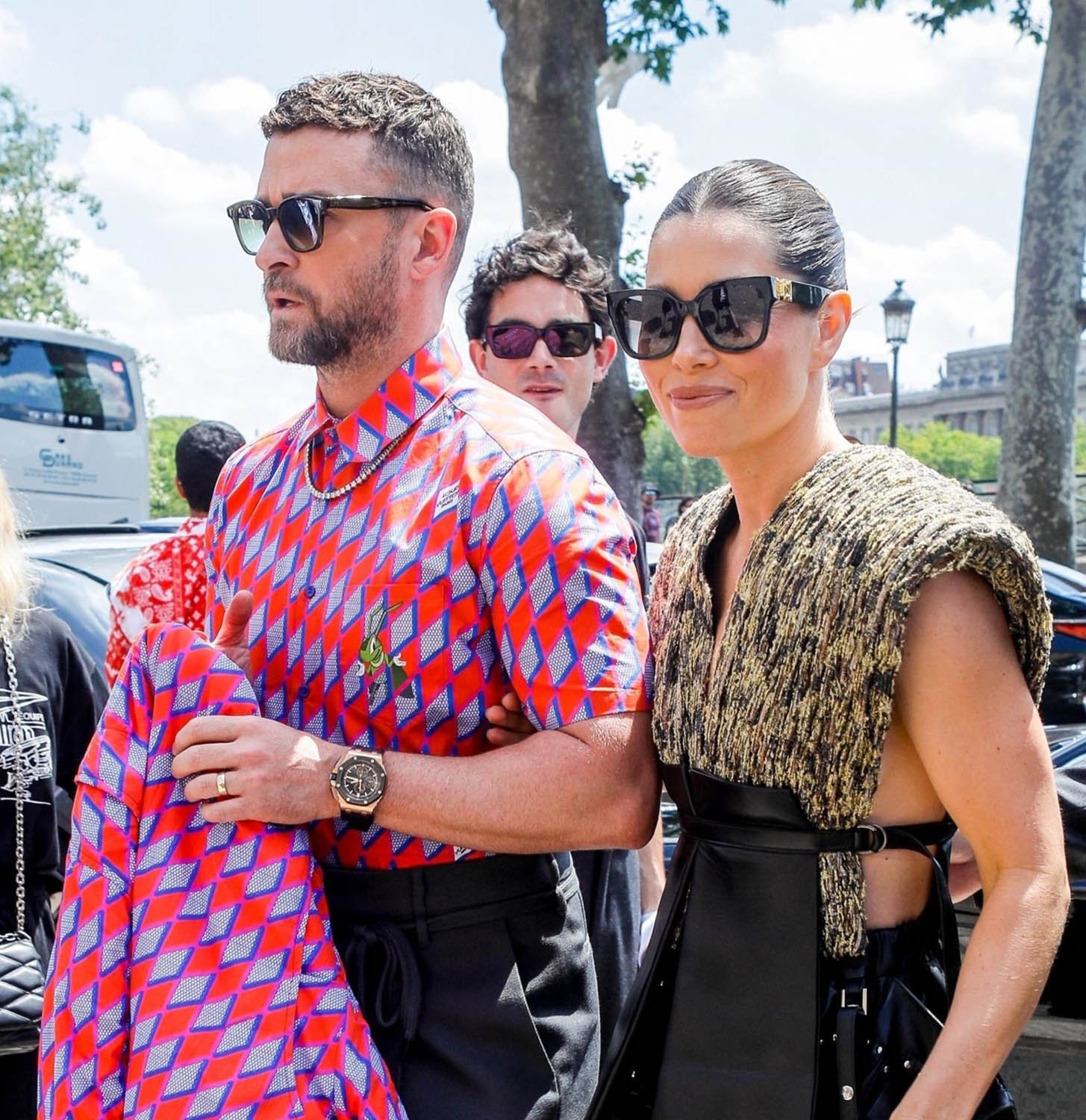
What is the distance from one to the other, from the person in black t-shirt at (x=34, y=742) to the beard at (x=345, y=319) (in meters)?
1.21

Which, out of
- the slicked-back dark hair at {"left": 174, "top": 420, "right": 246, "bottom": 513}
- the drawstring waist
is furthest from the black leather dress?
the slicked-back dark hair at {"left": 174, "top": 420, "right": 246, "bottom": 513}

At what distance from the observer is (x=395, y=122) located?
2.02 meters

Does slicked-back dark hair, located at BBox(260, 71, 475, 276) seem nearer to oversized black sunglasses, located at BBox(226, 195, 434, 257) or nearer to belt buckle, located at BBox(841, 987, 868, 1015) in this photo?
oversized black sunglasses, located at BBox(226, 195, 434, 257)

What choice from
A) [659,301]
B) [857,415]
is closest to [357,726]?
[659,301]

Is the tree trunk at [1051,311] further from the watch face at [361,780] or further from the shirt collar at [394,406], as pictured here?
the watch face at [361,780]

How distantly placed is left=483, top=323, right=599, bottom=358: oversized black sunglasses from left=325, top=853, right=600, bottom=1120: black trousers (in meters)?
1.84

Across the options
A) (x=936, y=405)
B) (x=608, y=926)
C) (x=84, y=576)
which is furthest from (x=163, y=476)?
(x=936, y=405)

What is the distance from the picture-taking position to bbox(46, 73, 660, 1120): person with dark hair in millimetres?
1740

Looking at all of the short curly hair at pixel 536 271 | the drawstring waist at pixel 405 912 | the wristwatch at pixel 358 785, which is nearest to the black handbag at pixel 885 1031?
the drawstring waist at pixel 405 912

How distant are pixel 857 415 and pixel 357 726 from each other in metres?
103

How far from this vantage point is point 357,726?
186 centimetres

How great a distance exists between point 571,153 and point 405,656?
5.68 m

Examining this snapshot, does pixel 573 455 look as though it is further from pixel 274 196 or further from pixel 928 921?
pixel 928 921

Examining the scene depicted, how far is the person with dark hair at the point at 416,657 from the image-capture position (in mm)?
1740
